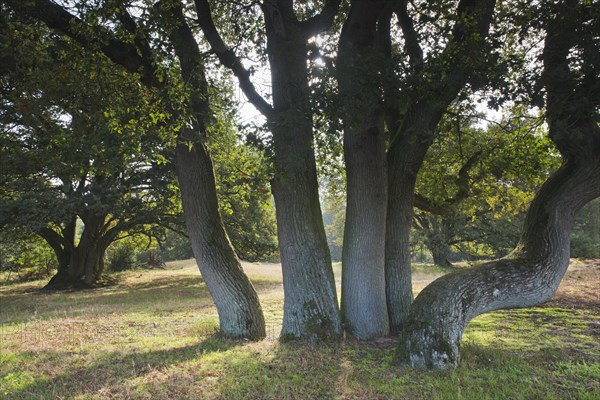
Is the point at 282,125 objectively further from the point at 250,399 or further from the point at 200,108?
the point at 250,399

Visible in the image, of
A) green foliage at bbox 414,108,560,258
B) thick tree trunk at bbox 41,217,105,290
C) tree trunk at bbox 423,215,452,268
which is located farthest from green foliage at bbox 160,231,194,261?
green foliage at bbox 414,108,560,258

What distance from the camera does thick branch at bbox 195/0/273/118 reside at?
6.92m

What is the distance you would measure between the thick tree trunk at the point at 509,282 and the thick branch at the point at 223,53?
13.6ft

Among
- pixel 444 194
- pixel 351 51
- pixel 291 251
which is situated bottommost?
pixel 291 251

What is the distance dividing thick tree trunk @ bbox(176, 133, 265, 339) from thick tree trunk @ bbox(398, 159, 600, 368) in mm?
3007

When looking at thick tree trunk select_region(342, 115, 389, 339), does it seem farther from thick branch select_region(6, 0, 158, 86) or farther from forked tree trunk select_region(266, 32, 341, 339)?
thick branch select_region(6, 0, 158, 86)

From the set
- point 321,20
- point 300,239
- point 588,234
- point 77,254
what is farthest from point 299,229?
A: point 588,234

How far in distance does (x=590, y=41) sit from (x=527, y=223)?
297 cm

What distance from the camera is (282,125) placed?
5758mm

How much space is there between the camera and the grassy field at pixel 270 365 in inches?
173

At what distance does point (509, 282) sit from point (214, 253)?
495 cm

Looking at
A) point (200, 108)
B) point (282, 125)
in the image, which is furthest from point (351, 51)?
point (200, 108)

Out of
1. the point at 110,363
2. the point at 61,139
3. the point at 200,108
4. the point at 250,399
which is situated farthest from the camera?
the point at 61,139

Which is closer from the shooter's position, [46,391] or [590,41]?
[46,391]
